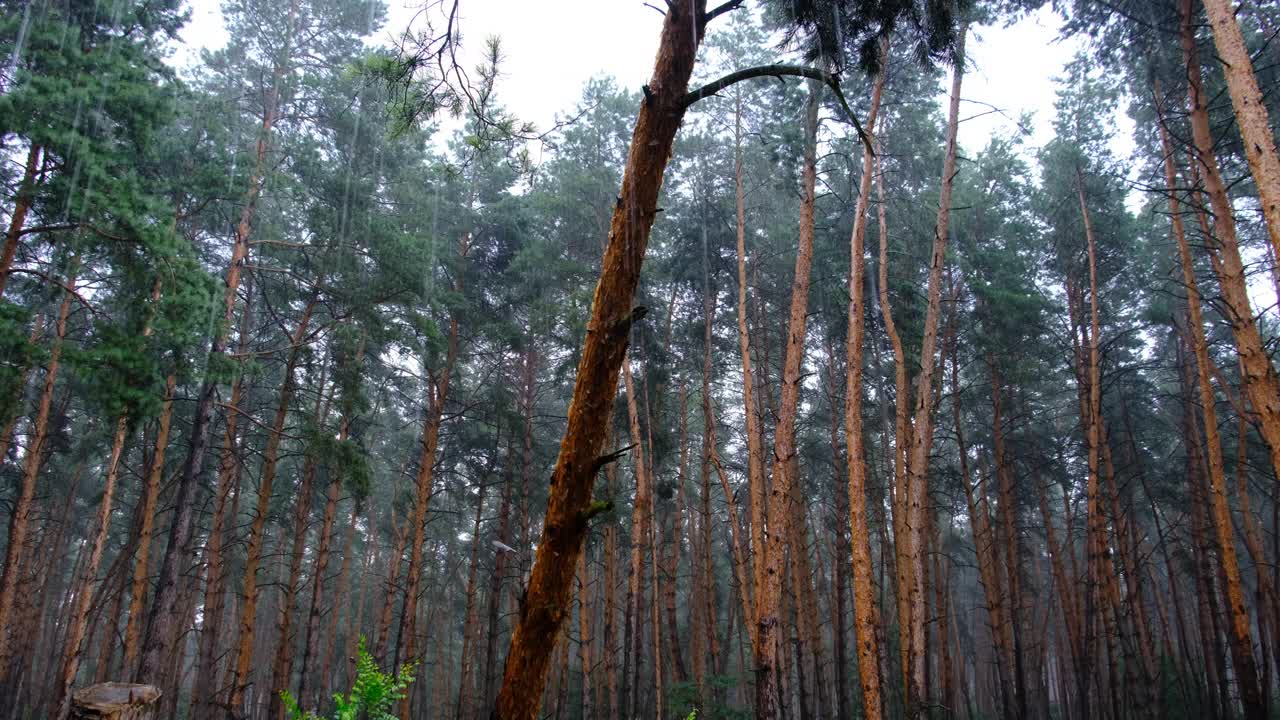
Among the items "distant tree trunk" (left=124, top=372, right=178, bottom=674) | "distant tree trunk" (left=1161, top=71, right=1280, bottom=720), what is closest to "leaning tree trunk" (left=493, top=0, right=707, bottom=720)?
"distant tree trunk" (left=1161, top=71, right=1280, bottom=720)

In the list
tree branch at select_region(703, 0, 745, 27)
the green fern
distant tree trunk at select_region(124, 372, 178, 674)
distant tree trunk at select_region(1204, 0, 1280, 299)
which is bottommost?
the green fern

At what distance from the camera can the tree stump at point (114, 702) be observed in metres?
4.82

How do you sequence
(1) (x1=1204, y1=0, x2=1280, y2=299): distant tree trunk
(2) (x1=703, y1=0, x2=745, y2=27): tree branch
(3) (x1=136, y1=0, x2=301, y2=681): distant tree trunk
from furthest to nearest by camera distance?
(3) (x1=136, y1=0, x2=301, y2=681): distant tree trunk < (1) (x1=1204, y1=0, x2=1280, y2=299): distant tree trunk < (2) (x1=703, y1=0, x2=745, y2=27): tree branch

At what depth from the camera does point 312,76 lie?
40.5 ft

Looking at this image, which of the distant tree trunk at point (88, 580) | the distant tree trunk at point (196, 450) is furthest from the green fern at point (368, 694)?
the distant tree trunk at point (88, 580)

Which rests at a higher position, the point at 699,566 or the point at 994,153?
the point at 994,153

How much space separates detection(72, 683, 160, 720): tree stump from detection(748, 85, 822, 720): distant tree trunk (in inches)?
240

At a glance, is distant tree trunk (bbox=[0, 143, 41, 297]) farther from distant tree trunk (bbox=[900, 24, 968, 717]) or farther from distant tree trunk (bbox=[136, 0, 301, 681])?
distant tree trunk (bbox=[900, 24, 968, 717])

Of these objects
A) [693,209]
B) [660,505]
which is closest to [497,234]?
[693,209]

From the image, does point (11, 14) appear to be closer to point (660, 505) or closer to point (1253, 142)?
point (1253, 142)

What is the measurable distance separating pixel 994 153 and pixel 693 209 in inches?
359

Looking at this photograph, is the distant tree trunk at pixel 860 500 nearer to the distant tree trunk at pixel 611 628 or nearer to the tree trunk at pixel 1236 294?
the tree trunk at pixel 1236 294

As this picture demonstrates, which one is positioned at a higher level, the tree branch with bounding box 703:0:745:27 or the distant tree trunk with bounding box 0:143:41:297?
the distant tree trunk with bounding box 0:143:41:297

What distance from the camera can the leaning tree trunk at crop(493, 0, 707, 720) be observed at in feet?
9.86
